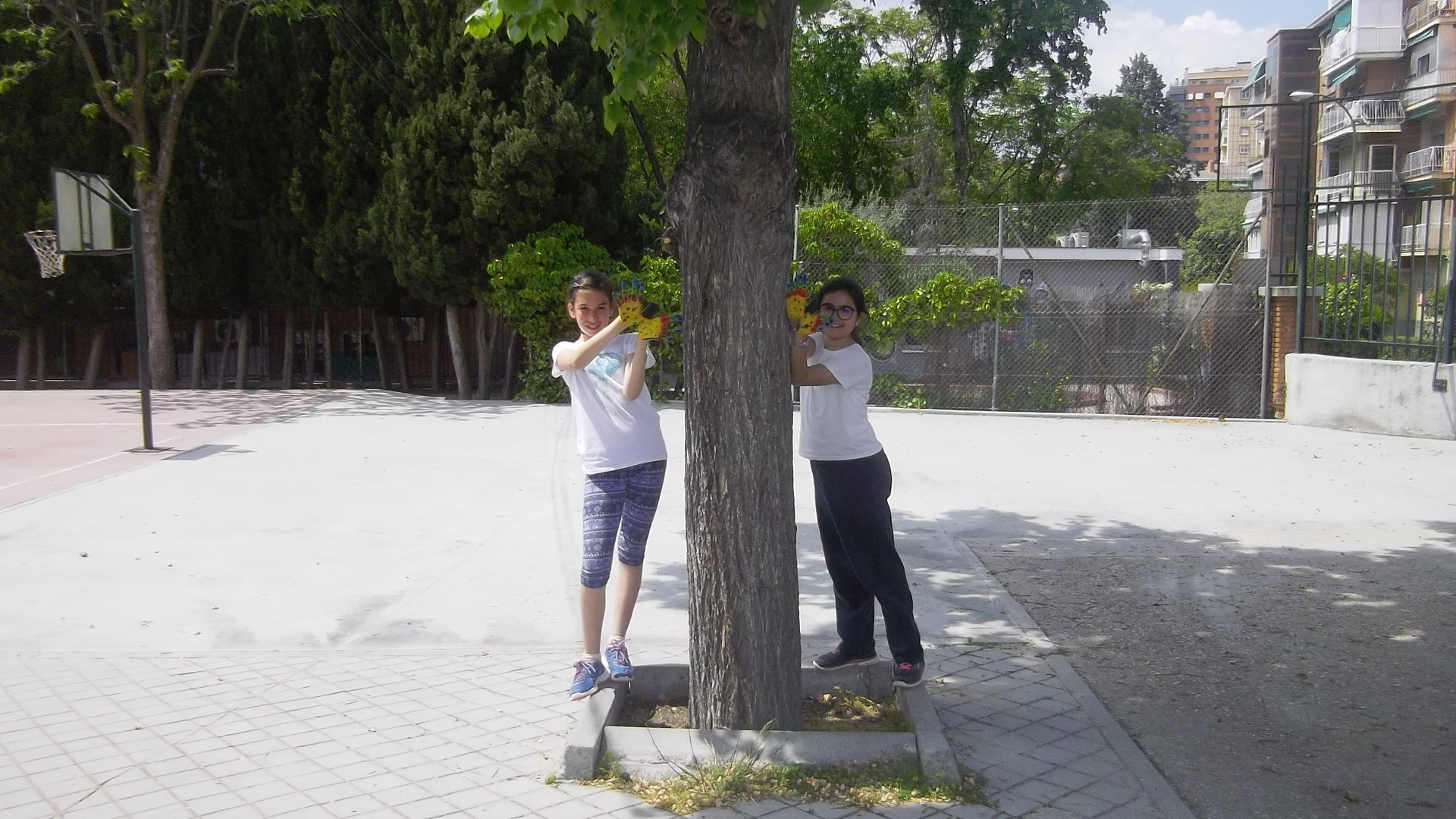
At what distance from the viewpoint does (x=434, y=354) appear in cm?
1864

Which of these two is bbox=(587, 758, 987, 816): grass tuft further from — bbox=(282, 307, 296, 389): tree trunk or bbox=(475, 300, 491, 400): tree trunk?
bbox=(282, 307, 296, 389): tree trunk

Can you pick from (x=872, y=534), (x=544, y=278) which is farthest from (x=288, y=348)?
(x=872, y=534)

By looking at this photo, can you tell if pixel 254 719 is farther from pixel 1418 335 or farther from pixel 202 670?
pixel 1418 335

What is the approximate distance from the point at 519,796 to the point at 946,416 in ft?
34.3

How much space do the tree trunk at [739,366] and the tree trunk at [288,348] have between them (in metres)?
15.4

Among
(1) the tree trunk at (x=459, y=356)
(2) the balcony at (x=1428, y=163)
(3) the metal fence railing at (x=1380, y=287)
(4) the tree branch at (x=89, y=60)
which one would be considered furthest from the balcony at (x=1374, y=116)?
(4) the tree branch at (x=89, y=60)

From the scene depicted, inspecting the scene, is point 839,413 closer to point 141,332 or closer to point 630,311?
point 630,311

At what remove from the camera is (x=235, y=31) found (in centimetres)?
1661

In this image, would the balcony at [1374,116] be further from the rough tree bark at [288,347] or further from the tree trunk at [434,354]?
the rough tree bark at [288,347]

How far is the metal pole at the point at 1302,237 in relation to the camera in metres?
12.4

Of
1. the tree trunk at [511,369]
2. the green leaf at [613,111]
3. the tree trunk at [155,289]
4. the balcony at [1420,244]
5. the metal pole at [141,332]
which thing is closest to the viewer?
the green leaf at [613,111]

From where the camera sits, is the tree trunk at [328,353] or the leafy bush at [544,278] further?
the tree trunk at [328,353]

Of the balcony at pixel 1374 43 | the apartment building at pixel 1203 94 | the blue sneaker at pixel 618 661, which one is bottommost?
the blue sneaker at pixel 618 661

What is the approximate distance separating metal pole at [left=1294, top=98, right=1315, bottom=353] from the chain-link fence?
41 centimetres
